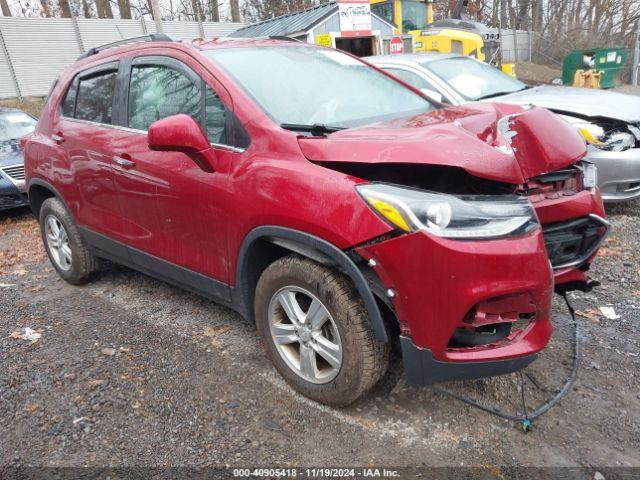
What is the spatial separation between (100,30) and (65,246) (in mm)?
17645

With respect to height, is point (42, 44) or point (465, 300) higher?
point (42, 44)

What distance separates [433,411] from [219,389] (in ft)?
3.78

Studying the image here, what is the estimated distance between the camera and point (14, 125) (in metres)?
8.51

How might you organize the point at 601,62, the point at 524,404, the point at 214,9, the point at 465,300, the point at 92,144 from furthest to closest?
the point at 214,9 < the point at 601,62 < the point at 92,144 < the point at 524,404 < the point at 465,300

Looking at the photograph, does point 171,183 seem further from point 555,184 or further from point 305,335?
point 555,184

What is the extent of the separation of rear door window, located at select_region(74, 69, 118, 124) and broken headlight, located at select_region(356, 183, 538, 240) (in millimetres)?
2315

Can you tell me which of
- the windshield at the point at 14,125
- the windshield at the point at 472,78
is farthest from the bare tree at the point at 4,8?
the windshield at the point at 472,78

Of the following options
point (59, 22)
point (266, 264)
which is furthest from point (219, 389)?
point (59, 22)

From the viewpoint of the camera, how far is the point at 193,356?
10.4 feet

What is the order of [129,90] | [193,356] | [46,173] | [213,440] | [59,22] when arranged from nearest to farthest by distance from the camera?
[213,440], [193,356], [129,90], [46,173], [59,22]

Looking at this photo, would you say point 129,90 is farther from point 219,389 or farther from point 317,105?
point 219,389

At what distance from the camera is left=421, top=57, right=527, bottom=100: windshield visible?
20.0 ft

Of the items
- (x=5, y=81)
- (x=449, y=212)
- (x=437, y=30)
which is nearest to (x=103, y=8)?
(x=5, y=81)

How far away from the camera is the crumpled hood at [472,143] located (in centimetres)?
213
